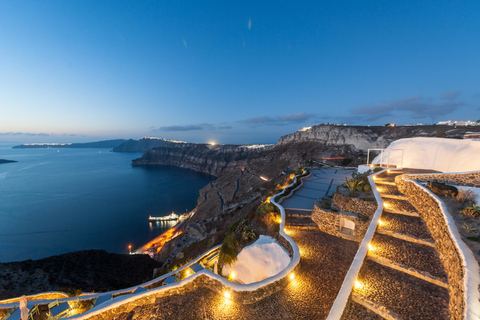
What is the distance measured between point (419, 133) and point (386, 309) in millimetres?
63506

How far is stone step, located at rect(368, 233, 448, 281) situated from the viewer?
585 centimetres

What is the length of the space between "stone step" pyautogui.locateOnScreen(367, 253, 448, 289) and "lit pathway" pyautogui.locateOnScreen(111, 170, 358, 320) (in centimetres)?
132

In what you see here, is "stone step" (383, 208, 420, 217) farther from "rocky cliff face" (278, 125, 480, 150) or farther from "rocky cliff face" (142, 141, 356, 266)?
"rocky cliff face" (278, 125, 480, 150)

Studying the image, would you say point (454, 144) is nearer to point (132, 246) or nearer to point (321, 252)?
point (321, 252)

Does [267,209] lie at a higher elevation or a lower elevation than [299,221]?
higher

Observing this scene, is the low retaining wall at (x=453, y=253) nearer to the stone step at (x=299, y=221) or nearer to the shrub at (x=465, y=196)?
the shrub at (x=465, y=196)

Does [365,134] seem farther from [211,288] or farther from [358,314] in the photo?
[211,288]

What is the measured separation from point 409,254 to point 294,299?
187 inches

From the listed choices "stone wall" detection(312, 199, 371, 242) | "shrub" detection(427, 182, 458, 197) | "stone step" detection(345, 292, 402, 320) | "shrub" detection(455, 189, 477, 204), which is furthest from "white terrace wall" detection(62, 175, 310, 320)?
"shrub" detection(455, 189, 477, 204)

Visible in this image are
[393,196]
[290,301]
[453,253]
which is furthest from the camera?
[393,196]

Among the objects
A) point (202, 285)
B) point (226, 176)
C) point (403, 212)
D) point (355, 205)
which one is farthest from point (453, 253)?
point (226, 176)

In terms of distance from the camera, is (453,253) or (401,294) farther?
(453,253)

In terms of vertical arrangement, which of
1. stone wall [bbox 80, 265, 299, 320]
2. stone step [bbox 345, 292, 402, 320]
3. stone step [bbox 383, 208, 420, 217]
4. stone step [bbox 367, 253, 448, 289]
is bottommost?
stone wall [bbox 80, 265, 299, 320]

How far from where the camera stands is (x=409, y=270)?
5.95 m
